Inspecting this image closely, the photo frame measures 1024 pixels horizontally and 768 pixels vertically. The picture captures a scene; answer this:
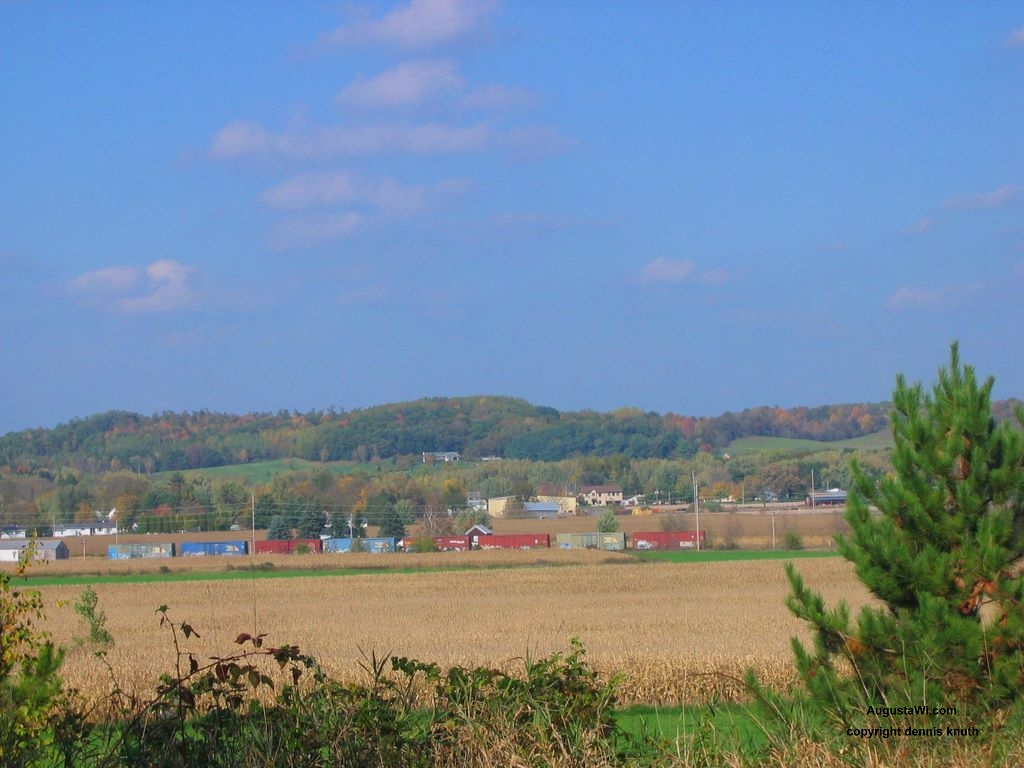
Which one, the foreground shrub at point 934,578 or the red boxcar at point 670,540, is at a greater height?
the foreground shrub at point 934,578

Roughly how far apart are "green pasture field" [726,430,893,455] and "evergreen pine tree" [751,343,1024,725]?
14990cm

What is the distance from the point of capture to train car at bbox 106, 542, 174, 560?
93562 mm

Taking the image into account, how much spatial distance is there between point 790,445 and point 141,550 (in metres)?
118

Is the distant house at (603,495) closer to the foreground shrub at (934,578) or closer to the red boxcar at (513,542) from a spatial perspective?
the red boxcar at (513,542)

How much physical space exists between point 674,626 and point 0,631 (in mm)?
26290

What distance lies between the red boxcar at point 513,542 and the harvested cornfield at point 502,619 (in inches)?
927

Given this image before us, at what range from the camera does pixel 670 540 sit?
8894 cm

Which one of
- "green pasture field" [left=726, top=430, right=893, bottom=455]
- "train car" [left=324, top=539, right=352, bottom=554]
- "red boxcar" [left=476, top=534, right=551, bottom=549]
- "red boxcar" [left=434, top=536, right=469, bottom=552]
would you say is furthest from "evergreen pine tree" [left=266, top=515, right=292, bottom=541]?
"green pasture field" [left=726, top=430, right=893, bottom=455]

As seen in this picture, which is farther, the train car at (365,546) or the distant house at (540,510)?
the distant house at (540,510)

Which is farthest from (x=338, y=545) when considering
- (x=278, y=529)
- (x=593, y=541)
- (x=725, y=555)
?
(x=725, y=555)

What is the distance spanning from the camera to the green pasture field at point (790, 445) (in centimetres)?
16299

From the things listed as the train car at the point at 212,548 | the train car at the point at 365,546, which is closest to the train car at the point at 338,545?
the train car at the point at 365,546

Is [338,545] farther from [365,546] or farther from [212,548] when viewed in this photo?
[212,548]

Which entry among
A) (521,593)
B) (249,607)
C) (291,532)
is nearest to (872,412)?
(291,532)
